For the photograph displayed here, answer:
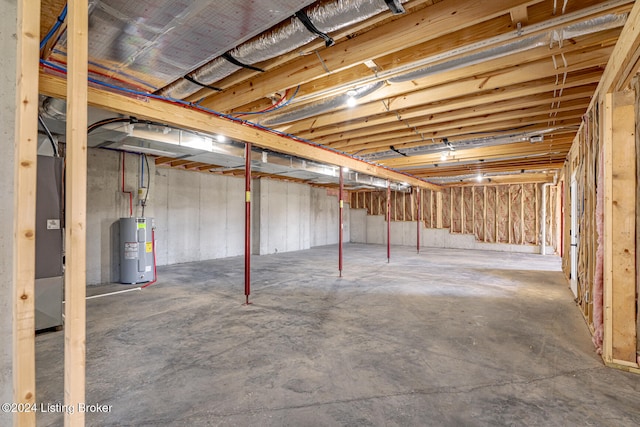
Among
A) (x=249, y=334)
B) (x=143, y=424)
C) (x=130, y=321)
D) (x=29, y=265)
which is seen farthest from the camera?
(x=130, y=321)

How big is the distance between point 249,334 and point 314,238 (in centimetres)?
871

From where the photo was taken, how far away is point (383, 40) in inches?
86.4

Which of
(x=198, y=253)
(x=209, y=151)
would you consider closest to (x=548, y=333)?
(x=209, y=151)

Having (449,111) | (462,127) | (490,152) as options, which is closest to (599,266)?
(449,111)

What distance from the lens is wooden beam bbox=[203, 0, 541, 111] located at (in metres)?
1.87

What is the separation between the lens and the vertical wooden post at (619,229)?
2307mm

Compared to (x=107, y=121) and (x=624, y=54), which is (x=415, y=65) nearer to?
(x=624, y=54)

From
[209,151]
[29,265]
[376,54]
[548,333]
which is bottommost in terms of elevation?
[548,333]

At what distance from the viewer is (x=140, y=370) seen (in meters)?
2.25

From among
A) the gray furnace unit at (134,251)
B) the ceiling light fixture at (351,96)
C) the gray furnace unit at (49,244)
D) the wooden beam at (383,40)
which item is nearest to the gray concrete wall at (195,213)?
the gray furnace unit at (134,251)

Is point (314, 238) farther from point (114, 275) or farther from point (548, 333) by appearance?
point (548, 333)

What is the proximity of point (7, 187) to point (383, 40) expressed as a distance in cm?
243

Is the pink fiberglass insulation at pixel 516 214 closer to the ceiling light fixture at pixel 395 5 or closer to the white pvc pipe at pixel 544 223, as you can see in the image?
the white pvc pipe at pixel 544 223

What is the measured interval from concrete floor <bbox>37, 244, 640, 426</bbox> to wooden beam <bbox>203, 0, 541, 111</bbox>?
2402 mm
